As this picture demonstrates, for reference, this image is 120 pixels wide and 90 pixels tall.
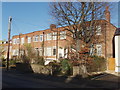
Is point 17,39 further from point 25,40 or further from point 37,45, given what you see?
point 37,45

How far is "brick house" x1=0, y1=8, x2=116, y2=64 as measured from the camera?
73.0 feet

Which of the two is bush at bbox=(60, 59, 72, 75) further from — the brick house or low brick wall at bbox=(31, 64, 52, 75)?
the brick house

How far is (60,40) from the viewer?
31.2 meters

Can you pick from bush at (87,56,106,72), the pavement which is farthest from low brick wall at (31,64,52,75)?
bush at (87,56,106,72)

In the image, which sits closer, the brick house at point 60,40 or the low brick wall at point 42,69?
the low brick wall at point 42,69

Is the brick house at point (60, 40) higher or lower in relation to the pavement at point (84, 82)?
higher

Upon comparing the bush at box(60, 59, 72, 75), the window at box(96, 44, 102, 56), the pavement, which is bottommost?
the pavement

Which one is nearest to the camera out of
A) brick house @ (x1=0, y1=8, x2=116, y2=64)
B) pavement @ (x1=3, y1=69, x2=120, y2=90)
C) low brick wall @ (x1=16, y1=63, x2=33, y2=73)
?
pavement @ (x1=3, y1=69, x2=120, y2=90)

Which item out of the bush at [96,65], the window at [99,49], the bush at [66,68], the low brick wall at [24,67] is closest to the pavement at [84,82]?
the bush at [66,68]

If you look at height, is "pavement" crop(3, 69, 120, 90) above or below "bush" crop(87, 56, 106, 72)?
below

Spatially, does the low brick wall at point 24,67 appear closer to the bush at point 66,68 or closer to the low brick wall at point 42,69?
the low brick wall at point 42,69

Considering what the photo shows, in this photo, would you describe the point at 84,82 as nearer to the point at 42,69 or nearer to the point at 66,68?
the point at 66,68

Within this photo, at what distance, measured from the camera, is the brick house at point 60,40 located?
22245mm

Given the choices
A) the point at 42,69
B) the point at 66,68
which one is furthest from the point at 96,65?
the point at 42,69
